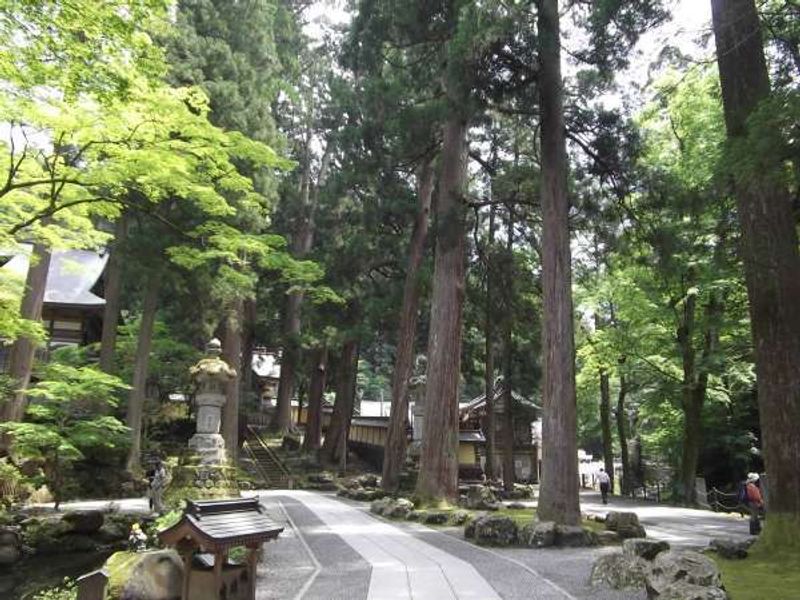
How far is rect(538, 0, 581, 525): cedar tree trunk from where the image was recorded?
9.55 metres

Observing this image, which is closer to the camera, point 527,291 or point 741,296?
point 741,296

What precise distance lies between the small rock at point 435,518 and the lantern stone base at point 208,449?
13.3ft

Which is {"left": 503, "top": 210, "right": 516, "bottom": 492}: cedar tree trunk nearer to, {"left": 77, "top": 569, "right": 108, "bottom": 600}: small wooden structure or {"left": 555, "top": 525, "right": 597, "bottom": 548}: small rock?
{"left": 555, "top": 525, "right": 597, "bottom": 548}: small rock

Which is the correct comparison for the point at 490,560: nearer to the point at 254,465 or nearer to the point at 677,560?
the point at 677,560

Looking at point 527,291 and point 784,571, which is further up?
point 527,291

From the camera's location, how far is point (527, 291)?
56.3 feet

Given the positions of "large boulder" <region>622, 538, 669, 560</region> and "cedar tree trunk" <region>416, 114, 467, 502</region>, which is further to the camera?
"cedar tree trunk" <region>416, 114, 467, 502</region>

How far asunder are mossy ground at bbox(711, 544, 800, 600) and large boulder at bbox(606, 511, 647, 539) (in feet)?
6.91

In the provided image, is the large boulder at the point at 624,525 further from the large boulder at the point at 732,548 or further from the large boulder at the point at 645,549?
the large boulder at the point at 645,549

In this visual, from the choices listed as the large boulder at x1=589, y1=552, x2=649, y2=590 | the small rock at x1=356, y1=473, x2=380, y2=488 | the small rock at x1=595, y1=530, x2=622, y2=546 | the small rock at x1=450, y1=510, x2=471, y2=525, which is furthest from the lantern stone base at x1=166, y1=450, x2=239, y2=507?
the small rock at x1=356, y1=473, x2=380, y2=488

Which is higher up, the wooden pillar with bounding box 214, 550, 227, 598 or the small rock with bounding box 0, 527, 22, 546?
the wooden pillar with bounding box 214, 550, 227, 598

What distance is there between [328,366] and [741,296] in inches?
753

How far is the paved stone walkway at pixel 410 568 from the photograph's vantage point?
5.74 meters

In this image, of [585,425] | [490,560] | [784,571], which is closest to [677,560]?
[784,571]
